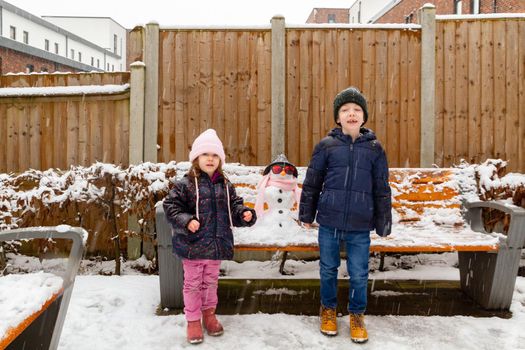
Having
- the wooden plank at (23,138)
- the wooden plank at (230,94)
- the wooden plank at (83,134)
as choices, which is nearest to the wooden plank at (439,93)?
the wooden plank at (230,94)

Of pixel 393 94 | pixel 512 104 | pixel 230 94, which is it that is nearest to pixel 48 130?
pixel 230 94

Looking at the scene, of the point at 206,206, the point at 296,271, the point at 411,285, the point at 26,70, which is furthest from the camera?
the point at 26,70

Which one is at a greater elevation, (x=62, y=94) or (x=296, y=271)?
(x=62, y=94)

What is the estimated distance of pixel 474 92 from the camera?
5559 millimetres

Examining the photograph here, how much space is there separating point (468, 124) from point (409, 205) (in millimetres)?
2062

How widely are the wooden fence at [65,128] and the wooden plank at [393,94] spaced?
325 centimetres

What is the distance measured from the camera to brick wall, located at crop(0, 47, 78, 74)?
21.0m

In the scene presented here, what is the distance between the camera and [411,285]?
430cm

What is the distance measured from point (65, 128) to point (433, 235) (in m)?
4.43

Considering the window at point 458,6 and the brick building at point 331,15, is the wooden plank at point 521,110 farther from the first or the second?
the brick building at point 331,15

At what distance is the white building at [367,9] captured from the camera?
1046 inches

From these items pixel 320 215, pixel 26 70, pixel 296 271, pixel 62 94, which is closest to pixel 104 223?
pixel 62 94

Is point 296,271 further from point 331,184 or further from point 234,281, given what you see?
point 331,184

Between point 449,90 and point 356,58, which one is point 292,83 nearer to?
point 356,58
